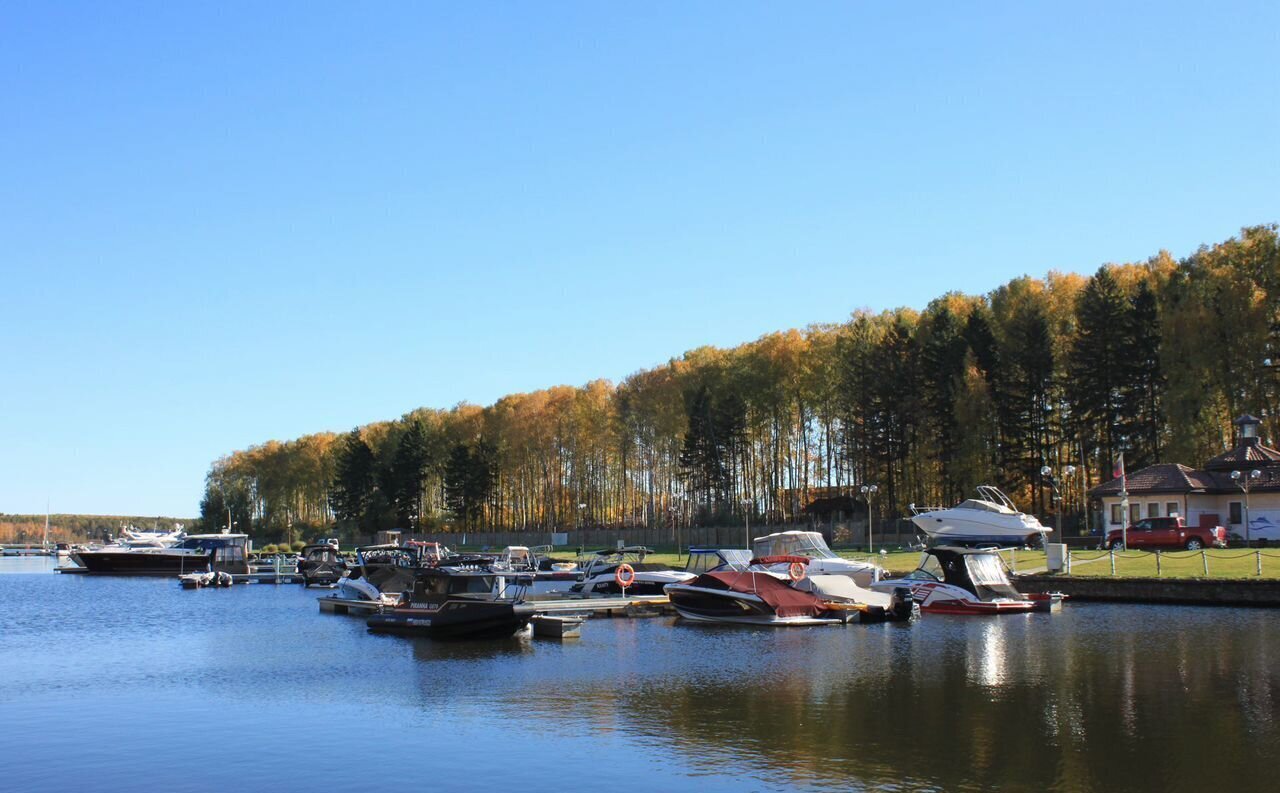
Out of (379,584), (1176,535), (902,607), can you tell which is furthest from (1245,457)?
(379,584)

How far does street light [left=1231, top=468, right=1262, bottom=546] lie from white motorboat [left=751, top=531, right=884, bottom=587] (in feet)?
66.0

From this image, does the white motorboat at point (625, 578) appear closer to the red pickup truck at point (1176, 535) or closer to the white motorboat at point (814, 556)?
the white motorboat at point (814, 556)

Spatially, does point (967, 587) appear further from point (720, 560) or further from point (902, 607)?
point (720, 560)

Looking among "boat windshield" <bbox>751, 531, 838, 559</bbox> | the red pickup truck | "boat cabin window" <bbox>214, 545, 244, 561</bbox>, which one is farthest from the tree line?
"boat cabin window" <bbox>214, 545, 244, 561</bbox>

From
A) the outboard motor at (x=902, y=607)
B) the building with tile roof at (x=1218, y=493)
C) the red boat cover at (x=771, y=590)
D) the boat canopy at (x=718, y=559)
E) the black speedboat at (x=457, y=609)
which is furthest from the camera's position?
the building with tile roof at (x=1218, y=493)

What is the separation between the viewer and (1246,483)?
57.2m

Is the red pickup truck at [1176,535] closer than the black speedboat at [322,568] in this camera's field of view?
Yes

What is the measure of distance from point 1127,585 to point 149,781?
1528 inches

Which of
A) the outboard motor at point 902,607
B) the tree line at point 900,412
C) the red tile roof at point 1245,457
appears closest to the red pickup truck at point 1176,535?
the red tile roof at point 1245,457

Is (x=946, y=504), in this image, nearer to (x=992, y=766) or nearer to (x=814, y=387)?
(x=814, y=387)

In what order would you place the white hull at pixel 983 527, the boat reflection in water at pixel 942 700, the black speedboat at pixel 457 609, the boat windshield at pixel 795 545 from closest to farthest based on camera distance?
the boat reflection in water at pixel 942 700 < the black speedboat at pixel 457 609 < the boat windshield at pixel 795 545 < the white hull at pixel 983 527

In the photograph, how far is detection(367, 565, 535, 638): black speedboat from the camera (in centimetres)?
3703

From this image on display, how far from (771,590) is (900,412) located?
47.5 metres

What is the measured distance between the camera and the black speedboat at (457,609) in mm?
37031
